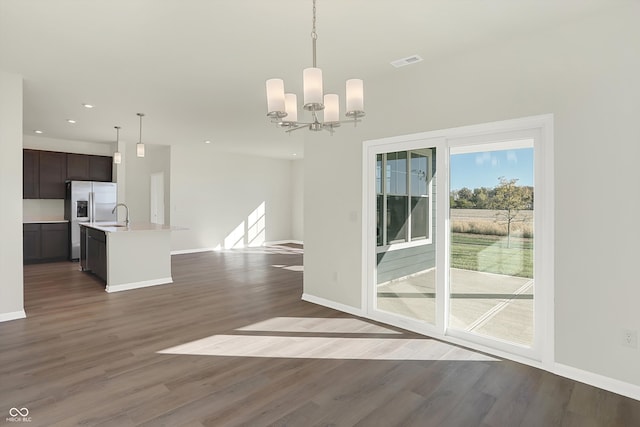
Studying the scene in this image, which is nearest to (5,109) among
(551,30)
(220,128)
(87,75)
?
(87,75)

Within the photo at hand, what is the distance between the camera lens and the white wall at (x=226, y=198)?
916cm

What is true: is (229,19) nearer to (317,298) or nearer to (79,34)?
(79,34)

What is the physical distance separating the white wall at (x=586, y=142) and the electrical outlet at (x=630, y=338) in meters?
0.03

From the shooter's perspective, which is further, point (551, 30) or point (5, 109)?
point (5, 109)

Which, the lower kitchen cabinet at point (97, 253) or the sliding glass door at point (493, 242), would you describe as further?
the lower kitchen cabinet at point (97, 253)

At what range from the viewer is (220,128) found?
22.7ft

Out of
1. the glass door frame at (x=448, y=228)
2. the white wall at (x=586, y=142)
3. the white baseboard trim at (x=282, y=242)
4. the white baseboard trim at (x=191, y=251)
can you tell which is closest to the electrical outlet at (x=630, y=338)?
the white wall at (x=586, y=142)

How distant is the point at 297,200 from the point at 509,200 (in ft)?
28.7

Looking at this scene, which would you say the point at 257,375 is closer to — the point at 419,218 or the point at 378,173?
the point at 419,218

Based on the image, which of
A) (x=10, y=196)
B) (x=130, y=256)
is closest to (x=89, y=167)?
(x=130, y=256)

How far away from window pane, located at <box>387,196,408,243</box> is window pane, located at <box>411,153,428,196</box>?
0.59 ft

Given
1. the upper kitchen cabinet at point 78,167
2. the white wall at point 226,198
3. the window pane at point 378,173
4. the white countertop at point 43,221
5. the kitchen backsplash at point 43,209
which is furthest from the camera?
the white wall at point 226,198

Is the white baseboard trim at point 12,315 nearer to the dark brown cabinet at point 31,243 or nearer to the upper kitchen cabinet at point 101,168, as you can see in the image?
the dark brown cabinet at point 31,243

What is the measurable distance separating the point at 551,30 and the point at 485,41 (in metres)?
0.48
